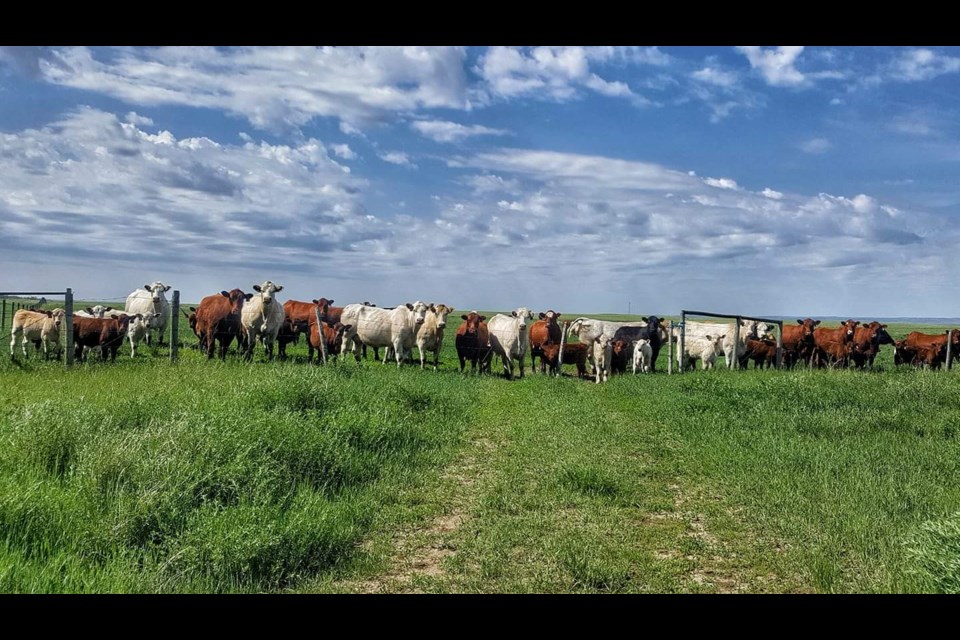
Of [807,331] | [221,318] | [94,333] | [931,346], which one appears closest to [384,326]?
[221,318]

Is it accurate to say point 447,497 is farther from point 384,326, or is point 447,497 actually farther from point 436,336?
point 384,326

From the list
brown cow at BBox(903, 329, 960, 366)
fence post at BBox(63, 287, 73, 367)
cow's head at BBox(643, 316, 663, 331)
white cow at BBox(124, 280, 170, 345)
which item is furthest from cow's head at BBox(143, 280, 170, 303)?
brown cow at BBox(903, 329, 960, 366)

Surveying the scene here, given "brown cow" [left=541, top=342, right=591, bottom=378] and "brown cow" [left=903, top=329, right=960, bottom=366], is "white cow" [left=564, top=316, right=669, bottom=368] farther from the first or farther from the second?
"brown cow" [left=903, top=329, right=960, bottom=366]

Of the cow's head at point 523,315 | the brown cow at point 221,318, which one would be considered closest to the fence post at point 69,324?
the brown cow at point 221,318

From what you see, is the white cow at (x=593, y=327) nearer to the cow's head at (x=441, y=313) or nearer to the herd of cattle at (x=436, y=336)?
the herd of cattle at (x=436, y=336)

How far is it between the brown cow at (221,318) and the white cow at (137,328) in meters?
2.28

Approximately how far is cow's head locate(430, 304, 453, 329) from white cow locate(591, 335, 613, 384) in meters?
5.16

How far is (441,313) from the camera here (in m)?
24.2

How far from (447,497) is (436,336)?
54.5ft

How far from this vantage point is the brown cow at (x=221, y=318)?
23.6 m

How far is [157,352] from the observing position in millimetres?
24766

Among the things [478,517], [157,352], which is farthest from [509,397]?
[157,352]

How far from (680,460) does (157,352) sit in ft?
68.5
